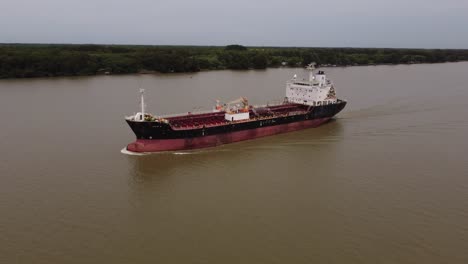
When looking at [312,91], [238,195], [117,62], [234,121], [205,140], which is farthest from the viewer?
[117,62]

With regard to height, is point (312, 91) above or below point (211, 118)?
above

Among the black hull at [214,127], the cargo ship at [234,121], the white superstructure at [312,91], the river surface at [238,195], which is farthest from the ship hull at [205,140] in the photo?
the white superstructure at [312,91]

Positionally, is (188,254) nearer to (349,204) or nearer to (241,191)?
(241,191)

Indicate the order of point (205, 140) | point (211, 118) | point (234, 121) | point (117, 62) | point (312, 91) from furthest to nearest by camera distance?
point (117, 62), point (312, 91), point (211, 118), point (234, 121), point (205, 140)

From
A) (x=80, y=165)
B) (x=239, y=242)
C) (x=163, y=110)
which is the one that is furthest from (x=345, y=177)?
(x=163, y=110)

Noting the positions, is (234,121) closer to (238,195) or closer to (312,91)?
(238,195)

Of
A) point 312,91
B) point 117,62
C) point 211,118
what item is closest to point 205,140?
point 211,118

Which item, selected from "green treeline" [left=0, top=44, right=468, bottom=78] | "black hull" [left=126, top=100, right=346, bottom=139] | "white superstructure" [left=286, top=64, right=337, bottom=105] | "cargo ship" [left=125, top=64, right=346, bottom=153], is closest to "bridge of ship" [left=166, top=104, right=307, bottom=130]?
"cargo ship" [left=125, top=64, right=346, bottom=153]
